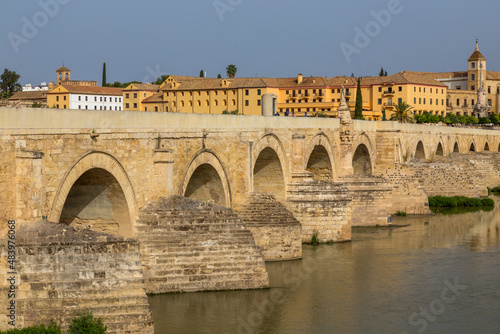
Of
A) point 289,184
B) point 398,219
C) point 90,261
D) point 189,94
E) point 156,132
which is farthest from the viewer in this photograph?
point 189,94

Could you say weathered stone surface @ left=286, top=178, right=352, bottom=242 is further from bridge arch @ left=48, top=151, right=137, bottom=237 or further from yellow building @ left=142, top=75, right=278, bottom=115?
yellow building @ left=142, top=75, right=278, bottom=115

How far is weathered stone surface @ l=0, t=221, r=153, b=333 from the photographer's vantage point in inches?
477

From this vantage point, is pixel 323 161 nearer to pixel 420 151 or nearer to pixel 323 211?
pixel 323 211

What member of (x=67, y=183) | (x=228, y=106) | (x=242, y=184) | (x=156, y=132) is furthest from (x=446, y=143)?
(x=67, y=183)

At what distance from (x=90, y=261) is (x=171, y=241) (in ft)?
13.0

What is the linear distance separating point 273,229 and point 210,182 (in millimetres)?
2255

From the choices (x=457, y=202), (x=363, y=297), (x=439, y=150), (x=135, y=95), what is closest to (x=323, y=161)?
(x=457, y=202)

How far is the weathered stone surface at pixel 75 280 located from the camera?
39.8 feet

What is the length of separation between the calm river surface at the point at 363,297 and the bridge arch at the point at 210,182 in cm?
255

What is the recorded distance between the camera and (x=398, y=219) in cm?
3259

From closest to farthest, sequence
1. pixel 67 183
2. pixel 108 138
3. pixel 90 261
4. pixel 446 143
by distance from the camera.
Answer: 1. pixel 90 261
2. pixel 67 183
3. pixel 108 138
4. pixel 446 143

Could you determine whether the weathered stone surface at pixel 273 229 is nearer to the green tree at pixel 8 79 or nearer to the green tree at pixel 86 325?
the green tree at pixel 86 325

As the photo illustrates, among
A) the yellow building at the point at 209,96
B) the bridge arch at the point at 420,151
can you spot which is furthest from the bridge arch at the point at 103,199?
the yellow building at the point at 209,96

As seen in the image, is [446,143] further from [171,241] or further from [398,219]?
[171,241]
